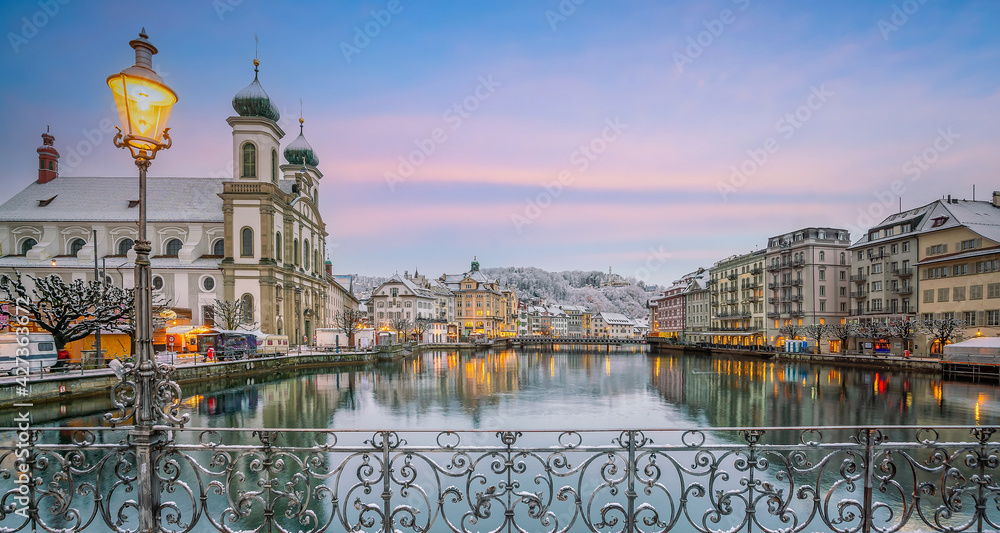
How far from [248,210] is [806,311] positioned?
6172cm

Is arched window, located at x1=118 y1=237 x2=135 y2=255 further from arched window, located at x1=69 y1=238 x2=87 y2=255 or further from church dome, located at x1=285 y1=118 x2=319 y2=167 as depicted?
church dome, located at x1=285 y1=118 x2=319 y2=167

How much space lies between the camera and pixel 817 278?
65312 millimetres

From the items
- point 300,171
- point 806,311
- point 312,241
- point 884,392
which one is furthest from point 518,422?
point 806,311

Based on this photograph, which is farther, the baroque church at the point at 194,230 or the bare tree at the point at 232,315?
the baroque church at the point at 194,230

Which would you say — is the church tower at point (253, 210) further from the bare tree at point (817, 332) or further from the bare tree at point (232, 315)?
the bare tree at point (817, 332)

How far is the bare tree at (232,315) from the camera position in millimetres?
43938

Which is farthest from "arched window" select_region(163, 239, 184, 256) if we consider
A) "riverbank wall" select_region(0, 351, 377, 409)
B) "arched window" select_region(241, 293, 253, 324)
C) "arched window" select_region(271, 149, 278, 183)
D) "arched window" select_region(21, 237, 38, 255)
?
"riverbank wall" select_region(0, 351, 377, 409)

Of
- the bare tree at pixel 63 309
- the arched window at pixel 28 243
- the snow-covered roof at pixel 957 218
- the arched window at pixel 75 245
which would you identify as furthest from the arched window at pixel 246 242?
the snow-covered roof at pixel 957 218

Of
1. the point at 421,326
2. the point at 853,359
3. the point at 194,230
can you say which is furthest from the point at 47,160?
the point at 853,359

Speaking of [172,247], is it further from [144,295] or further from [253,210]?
[144,295]

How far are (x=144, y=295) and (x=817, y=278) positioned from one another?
73188 mm

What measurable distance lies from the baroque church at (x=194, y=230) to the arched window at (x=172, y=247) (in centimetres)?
8

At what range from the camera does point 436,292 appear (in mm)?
110875

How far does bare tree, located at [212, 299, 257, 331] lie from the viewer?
4394 cm
